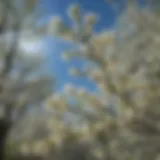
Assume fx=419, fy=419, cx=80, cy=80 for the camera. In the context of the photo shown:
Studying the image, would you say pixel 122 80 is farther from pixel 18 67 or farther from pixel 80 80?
pixel 18 67

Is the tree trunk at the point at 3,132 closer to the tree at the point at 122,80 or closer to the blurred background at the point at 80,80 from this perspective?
the blurred background at the point at 80,80

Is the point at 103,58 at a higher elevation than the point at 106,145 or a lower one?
higher

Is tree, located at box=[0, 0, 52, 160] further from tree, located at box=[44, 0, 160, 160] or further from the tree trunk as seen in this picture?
tree, located at box=[44, 0, 160, 160]

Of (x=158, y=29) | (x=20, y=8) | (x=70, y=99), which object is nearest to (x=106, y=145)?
(x=70, y=99)

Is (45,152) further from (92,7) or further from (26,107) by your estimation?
(92,7)

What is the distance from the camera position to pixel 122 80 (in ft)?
5.36

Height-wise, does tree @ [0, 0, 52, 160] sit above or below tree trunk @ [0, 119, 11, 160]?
above

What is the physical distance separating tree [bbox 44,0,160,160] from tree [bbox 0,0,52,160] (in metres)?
0.10

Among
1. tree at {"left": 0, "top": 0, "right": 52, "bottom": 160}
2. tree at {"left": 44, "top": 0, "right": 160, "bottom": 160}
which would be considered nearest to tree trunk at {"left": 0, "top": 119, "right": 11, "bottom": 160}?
tree at {"left": 0, "top": 0, "right": 52, "bottom": 160}

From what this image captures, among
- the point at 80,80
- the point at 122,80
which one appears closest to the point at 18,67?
the point at 80,80

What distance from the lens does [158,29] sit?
169cm

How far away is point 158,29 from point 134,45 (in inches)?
4.5

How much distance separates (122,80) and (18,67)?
18.0 inches

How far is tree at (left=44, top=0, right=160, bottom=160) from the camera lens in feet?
5.25
